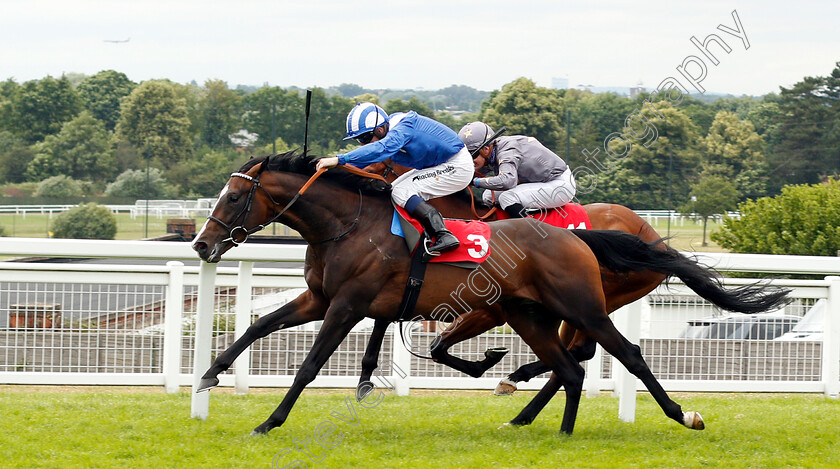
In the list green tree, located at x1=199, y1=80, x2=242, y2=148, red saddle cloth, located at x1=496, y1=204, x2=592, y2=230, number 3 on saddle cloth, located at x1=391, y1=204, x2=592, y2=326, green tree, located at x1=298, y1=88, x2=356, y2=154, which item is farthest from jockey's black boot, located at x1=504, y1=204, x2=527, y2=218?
green tree, located at x1=199, y1=80, x2=242, y2=148

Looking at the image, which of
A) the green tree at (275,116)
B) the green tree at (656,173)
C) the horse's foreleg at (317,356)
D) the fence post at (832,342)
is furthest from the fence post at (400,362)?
the green tree at (275,116)

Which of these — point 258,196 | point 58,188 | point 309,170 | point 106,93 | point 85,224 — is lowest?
point 85,224

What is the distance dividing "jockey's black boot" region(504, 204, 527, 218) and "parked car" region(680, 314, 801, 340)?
5.75 feet

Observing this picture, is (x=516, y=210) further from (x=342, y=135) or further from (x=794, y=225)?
(x=342, y=135)

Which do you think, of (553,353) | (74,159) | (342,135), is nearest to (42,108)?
(74,159)

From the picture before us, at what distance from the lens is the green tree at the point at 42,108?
2007 inches

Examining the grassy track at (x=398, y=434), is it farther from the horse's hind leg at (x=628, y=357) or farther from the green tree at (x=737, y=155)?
the green tree at (x=737, y=155)

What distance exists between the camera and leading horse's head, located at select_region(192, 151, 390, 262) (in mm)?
4633

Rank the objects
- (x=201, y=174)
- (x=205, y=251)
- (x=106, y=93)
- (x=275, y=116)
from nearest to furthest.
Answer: (x=205, y=251) < (x=201, y=174) < (x=275, y=116) < (x=106, y=93)

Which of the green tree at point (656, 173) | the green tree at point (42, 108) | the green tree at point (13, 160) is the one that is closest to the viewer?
the green tree at point (656, 173)

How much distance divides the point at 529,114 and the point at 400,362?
24804mm

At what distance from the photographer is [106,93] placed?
60.4m

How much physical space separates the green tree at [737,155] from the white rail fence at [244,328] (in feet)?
87.8

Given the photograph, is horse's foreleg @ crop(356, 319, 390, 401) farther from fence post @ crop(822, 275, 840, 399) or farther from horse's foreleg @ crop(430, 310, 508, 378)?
fence post @ crop(822, 275, 840, 399)
